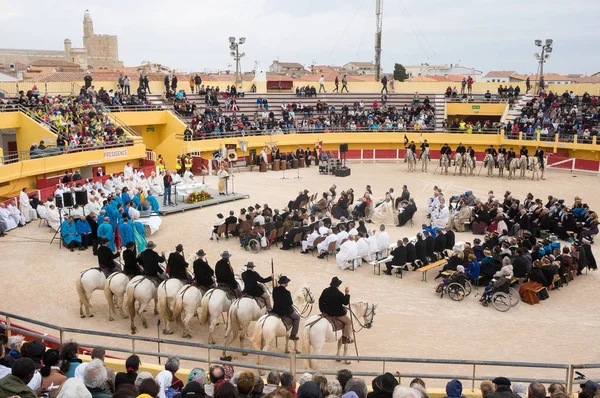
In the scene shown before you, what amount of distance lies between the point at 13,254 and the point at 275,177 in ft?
60.6

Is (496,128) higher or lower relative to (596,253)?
higher

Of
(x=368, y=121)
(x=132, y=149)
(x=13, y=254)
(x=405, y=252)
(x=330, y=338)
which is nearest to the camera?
(x=330, y=338)

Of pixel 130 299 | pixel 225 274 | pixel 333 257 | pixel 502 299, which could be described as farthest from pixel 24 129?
pixel 502 299

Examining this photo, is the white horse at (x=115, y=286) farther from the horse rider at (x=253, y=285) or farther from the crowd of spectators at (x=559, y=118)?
the crowd of spectators at (x=559, y=118)

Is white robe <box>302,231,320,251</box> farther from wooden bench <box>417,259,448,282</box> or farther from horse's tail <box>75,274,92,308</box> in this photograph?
horse's tail <box>75,274,92,308</box>

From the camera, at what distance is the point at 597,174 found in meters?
35.4

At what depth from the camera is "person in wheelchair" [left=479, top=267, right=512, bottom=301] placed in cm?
1465

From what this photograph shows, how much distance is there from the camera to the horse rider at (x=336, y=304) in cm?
1159

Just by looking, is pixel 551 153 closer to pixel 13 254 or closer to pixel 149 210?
pixel 149 210

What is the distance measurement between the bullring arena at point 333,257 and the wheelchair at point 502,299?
0.61 feet

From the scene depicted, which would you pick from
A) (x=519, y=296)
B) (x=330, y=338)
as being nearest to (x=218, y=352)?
(x=330, y=338)

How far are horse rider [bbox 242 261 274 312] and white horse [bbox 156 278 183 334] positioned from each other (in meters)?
1.81

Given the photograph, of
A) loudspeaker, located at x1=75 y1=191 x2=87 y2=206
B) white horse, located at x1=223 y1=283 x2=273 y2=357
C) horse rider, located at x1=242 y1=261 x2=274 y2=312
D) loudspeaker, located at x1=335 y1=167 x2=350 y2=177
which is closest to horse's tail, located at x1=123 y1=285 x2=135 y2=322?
white horse, located at x1=223 y1=283 x2=273 y2=357

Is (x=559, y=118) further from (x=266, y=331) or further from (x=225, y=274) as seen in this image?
(x=266, y=331)
